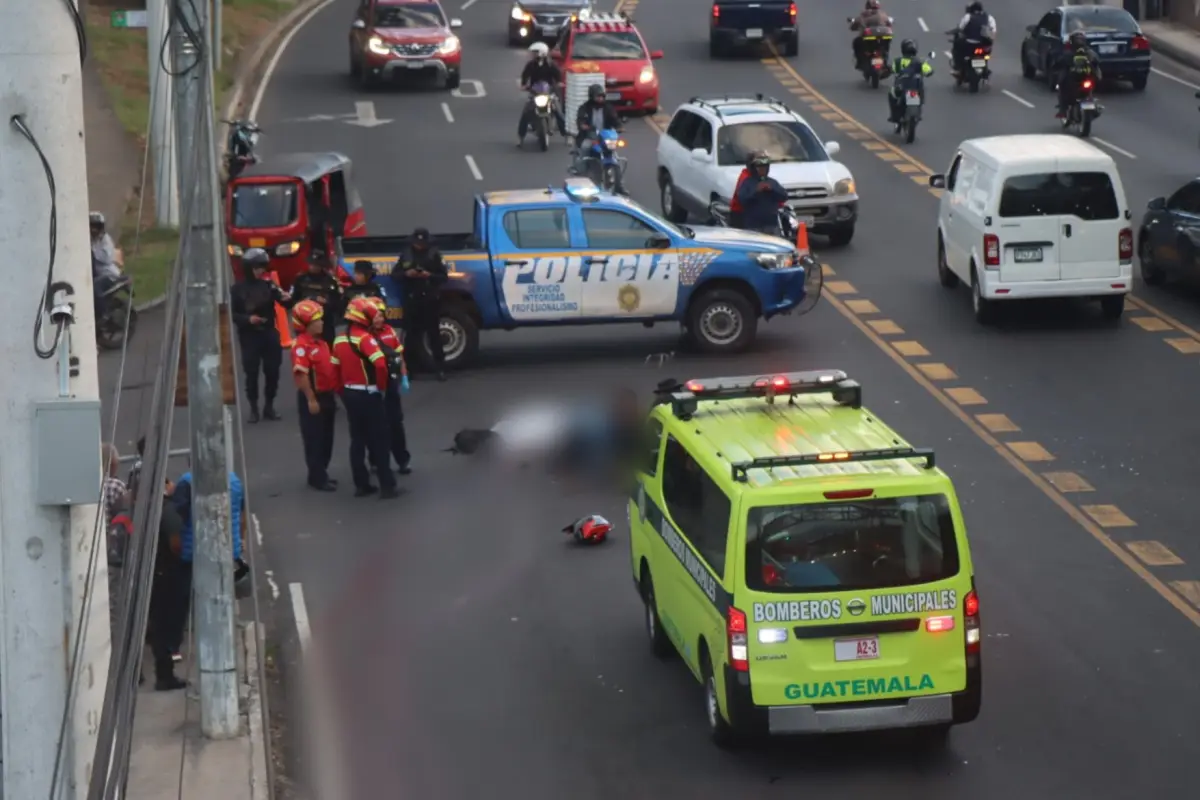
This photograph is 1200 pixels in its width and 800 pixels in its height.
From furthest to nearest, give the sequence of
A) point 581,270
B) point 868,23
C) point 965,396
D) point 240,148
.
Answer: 1. point 868,23
2. point 240,148
3. point 581,270
4. point 965,396

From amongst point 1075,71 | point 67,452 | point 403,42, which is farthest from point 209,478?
point 403,42

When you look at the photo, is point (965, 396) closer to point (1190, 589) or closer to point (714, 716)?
point (1190, 589)

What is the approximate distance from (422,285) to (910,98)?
53.1ft

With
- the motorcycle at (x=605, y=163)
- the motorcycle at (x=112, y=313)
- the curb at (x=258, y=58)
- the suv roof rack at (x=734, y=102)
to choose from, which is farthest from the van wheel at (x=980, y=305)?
the curb at (x=258, y=58)

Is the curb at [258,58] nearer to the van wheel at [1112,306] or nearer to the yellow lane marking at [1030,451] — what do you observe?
the van wheel at [1112,306]

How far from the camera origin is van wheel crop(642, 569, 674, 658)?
13938 millimetres

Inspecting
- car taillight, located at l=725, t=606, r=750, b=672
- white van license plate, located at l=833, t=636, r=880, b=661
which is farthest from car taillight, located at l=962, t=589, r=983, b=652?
car taillight, located at l=725, t=606, r=750, b=672

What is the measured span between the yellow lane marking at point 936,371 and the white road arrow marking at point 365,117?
19.1m

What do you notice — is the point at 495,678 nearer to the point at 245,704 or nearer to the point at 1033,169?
the point at 245,704

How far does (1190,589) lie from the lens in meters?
15.2

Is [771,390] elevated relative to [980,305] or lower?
elevated

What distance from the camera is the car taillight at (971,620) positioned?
11844 millimetres

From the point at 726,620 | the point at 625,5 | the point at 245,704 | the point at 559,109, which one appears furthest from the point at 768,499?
the point at 625,5

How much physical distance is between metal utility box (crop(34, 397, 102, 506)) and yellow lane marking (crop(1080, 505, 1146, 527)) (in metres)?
11.1
